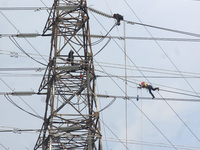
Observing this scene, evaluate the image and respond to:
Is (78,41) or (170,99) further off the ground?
(78,41)

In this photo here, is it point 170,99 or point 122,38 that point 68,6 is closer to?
point 122,38

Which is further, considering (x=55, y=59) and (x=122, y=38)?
(x=122, y=38)

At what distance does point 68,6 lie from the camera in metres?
45.4

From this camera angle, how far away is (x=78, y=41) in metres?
45.7

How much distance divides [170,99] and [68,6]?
8988 mm

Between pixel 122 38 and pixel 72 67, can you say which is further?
pixel 122 38

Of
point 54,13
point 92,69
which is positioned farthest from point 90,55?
point 54,13

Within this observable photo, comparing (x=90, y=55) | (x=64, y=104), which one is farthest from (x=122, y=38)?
(x=64, y=104)

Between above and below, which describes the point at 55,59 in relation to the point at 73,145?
above

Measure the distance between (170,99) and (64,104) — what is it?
694 cm

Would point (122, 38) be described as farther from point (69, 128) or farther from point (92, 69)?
point (69, 128)

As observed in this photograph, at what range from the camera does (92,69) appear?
4516 cm

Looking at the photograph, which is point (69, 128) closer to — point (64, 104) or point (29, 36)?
point (64, 104)

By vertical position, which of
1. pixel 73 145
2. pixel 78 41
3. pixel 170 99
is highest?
pixel 78 41
